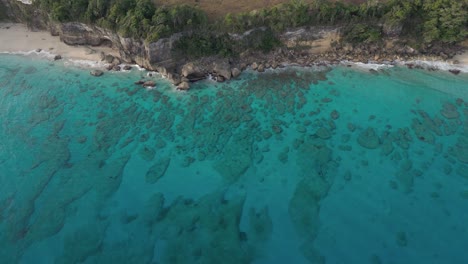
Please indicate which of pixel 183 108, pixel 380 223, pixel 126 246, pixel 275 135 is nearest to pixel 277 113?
pixel 275 135

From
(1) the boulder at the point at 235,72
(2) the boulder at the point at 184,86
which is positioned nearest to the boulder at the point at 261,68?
(1) the boulder at the point at 235,72

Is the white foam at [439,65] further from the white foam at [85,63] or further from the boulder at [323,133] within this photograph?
the white foam at [85,63]

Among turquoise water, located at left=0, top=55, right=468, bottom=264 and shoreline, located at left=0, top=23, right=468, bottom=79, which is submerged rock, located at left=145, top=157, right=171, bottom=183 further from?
shoreline, located at left=0, top=23, right=468, bottom=79

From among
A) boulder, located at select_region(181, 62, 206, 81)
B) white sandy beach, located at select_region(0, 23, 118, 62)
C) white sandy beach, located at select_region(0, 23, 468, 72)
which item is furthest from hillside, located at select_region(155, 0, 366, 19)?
white sandy beach, located at select_region(0, 23, 118, 62)

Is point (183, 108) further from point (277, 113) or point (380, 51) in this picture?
point (380, 51)

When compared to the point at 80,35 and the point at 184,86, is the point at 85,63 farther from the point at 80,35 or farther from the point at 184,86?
the point at 184,86

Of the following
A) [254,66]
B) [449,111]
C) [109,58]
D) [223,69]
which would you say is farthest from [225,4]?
[449,111]
